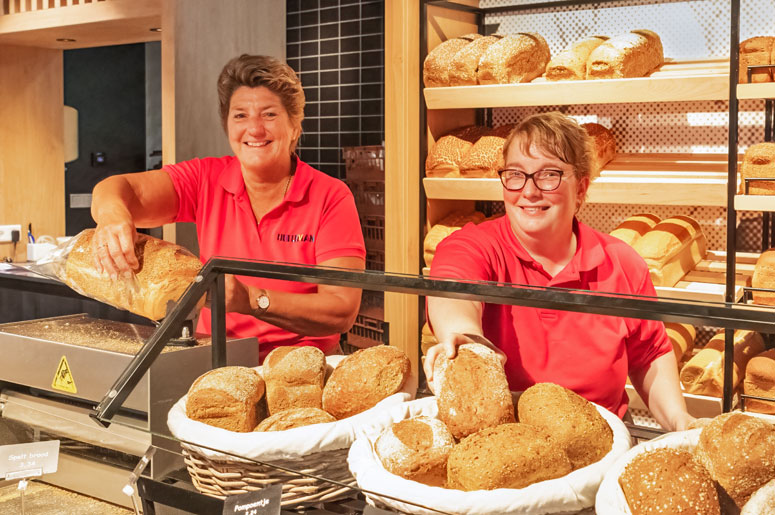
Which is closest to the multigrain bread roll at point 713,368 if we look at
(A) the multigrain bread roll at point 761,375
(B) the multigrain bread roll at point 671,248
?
(A) the multigrain bread roll at point 761,375

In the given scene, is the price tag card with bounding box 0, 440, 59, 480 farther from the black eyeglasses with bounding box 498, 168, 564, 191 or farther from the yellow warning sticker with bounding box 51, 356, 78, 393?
the black eyeglasses with bounding box 498, 168, 564, 191

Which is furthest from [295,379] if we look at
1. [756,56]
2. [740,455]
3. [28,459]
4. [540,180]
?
[756,56]

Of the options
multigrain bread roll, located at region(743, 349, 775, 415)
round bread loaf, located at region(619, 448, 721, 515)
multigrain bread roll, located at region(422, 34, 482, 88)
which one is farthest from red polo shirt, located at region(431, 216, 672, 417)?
multigrain bread roll, located at region(422, 34, 482, 88)

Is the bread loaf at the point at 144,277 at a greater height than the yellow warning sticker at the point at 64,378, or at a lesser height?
greater

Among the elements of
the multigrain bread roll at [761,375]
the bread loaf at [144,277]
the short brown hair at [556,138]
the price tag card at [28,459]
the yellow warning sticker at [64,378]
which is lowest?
the multigrain bread roll at [761,375]

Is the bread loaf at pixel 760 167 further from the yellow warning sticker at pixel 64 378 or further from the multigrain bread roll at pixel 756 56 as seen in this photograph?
the yellow warning sticker at pixel 64 378

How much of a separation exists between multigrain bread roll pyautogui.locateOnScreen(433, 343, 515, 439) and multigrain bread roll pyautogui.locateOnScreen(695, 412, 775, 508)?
0.22m

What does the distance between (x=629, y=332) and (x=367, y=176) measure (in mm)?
2553

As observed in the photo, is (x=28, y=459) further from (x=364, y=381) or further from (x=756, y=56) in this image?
(x=756, y=56)

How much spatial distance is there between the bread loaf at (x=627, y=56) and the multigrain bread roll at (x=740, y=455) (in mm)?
1958

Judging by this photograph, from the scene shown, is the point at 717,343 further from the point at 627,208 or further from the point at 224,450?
the point at 224,450

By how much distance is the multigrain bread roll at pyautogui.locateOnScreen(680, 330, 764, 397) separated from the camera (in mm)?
2443

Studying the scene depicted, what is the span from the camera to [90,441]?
1.32m

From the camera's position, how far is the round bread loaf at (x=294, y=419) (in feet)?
3.33
